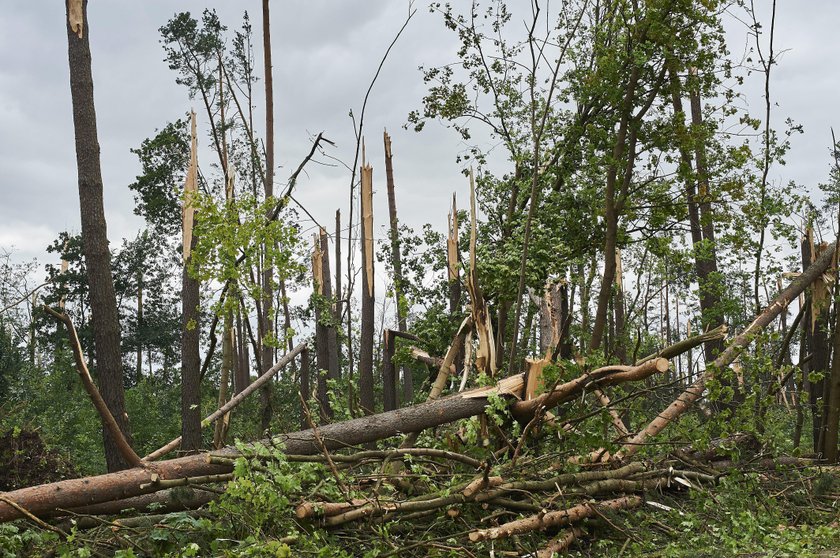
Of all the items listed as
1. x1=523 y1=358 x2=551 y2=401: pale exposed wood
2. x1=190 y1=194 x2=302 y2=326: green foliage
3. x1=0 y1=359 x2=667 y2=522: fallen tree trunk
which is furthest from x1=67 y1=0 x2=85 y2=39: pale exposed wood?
x1=523 y1=358 x2=551 y2=401: pale exposed wood

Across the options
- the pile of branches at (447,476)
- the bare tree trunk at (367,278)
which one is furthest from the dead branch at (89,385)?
the bare tree trunk at (367,278)

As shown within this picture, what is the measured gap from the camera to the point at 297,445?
6.05m

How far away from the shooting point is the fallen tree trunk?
17.4 ft

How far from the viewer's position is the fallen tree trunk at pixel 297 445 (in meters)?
5.29

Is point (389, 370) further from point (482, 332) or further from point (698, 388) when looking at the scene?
point (698, 388)

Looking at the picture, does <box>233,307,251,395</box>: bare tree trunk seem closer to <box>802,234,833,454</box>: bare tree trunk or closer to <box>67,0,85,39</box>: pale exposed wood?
<box>67,0,85,39</box>: pale exposed wood

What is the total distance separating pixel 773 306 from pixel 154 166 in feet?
63.5

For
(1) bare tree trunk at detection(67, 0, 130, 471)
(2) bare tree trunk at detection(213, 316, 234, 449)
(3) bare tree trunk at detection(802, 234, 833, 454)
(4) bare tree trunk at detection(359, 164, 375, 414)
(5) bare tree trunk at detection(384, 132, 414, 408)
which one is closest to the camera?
(1) bare tree trunk at detection(67, 0, 130, 471)

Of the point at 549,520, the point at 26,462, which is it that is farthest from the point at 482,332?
the point at 26,462

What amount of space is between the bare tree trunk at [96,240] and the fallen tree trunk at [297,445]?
3.12 metres

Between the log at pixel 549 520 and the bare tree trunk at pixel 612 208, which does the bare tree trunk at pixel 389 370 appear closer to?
the bare tree trunk at pixel 612 208

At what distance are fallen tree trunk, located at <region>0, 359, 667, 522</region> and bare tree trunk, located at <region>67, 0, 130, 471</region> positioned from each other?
312 cm

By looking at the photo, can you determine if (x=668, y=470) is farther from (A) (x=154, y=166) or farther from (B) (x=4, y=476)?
(A) (x=154, y=166)

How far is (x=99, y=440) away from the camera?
51.4ft
